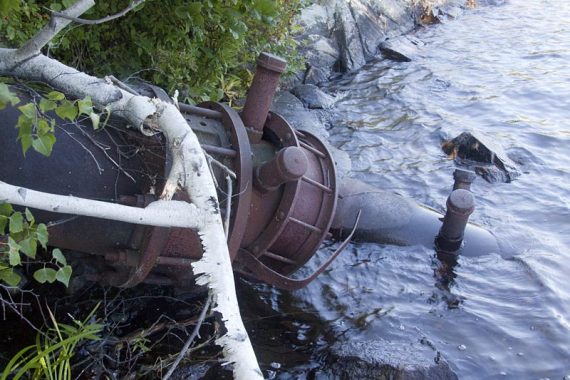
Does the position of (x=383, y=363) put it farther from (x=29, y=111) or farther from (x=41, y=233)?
(x=29, y=111)

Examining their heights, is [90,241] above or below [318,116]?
below

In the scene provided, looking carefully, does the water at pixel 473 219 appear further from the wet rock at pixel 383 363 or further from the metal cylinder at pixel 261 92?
the metal cylinder at pixel 261 92

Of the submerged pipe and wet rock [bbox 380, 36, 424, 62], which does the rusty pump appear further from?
wet rock [bbox 380, 36, 424, 62]

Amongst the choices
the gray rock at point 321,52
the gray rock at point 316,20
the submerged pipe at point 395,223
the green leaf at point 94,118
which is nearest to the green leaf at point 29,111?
the green leaf at point 94,118

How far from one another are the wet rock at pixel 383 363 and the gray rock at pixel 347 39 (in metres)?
7.85

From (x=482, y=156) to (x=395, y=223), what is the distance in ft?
9.12

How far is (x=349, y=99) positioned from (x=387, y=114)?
810mm

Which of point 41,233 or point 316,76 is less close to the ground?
point 316,76

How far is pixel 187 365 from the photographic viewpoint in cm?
381

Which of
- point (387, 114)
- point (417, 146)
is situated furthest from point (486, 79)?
point (417, 146)

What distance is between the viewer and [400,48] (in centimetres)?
1238

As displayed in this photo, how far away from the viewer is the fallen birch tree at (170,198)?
2193 mm

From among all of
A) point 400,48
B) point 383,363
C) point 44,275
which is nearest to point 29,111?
point 44,275

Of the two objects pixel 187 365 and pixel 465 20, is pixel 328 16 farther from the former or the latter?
pixel 187 365
